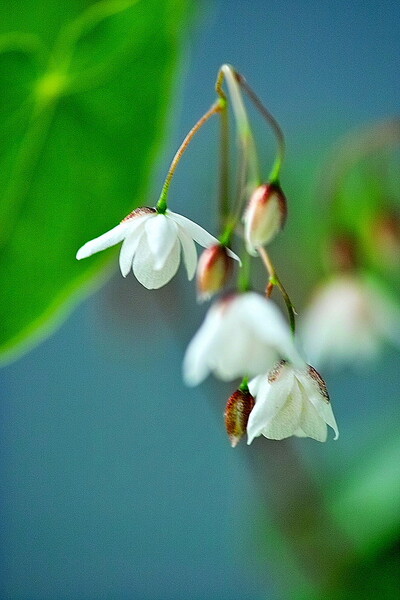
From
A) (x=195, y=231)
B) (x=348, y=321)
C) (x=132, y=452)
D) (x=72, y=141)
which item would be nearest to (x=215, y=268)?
(x=195, y=231)

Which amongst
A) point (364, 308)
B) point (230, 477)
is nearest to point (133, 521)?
point (230, 477)

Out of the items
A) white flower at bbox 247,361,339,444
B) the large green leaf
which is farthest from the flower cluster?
the large green leaf

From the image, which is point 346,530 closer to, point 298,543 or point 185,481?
point 298,543

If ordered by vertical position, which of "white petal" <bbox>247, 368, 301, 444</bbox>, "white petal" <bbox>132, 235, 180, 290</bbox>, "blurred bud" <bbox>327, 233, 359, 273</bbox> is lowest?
"white petal" <bbox>247, 368, 301, 444</bbox>

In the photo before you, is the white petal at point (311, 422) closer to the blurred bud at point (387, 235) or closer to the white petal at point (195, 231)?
the white petal at point (195, 231)

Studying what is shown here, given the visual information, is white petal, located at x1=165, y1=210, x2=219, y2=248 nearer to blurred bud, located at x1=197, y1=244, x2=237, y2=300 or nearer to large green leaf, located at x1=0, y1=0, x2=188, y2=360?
blurred bud, located at x1=197, y1=244, x2=237, y2=300

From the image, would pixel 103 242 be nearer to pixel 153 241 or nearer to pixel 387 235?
pixel 153 241
